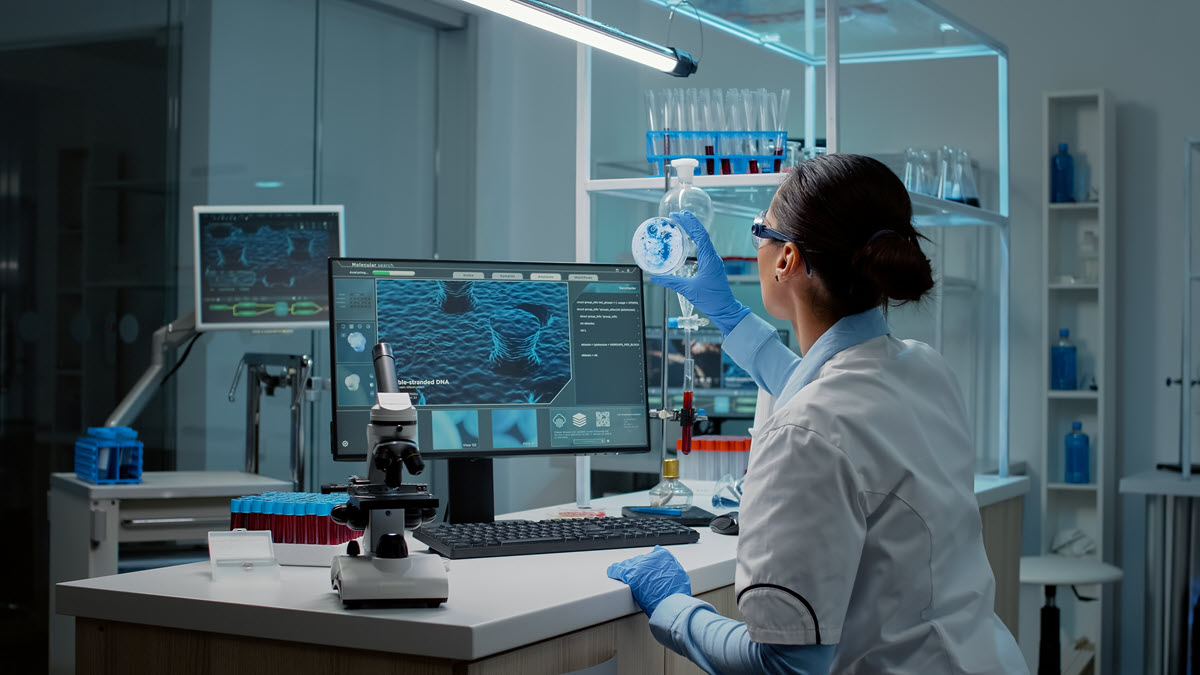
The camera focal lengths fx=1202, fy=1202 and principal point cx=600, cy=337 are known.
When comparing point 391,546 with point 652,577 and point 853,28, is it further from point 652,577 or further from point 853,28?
point 853,28

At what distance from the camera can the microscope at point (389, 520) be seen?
4.52 ft

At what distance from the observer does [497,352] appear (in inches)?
78.1

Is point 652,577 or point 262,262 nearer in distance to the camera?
point 652,577

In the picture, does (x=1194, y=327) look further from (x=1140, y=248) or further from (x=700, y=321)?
(x=700, y=321)

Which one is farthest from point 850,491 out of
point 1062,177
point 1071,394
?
point 1062,177

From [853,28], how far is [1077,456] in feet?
7.60

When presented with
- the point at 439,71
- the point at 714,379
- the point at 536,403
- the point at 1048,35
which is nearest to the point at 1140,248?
the point at 1048,35

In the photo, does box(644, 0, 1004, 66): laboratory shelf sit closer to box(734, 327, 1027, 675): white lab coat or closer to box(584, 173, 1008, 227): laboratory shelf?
box(584, 173, 1008, 227): laboratory shelf

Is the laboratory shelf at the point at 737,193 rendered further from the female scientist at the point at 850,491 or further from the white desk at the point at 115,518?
the white desk at the point at 115,518

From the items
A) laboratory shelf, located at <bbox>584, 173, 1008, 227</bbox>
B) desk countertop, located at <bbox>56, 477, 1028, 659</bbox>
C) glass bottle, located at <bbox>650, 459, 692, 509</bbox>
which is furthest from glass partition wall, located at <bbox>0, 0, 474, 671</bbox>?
desk countertop, located at <bbox>56, 477, 1028, 659</bbox>

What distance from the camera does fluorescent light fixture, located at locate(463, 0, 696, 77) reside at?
1.96 metres

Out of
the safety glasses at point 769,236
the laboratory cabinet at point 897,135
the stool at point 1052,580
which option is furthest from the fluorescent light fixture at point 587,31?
the stool at point 1052,580

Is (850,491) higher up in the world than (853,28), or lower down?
lower down

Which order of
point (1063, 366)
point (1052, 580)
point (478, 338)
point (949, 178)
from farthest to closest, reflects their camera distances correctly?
point (1063, 366), point (1052, 580), point (949, 178), point (478, 338)
